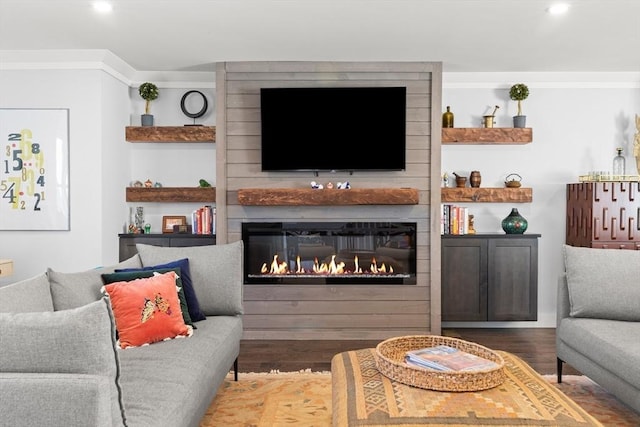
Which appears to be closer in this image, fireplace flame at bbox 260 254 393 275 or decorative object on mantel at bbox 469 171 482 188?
fireplace flame at bbox 260 254 393 275

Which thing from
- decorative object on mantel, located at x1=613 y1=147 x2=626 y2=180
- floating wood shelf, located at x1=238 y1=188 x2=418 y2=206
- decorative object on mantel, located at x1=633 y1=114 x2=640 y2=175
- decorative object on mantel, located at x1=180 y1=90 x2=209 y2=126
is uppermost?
decorative object on mantel, located at x1=180 y1=90 x2=209 y2=126

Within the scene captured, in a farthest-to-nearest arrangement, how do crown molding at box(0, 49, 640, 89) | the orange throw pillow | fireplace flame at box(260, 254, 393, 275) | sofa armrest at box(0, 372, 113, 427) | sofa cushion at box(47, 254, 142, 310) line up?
crown molding at box(0, 49, 640, 89)
fireplace flame at box(260, 254, 393, 275)
the orange throw pillow
sofa cushion at box(47, 254, 142, 310)
sofa armrest at box(0, 372, 113, 427)

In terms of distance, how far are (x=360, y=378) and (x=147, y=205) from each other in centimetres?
364

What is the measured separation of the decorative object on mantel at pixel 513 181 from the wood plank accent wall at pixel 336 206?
0.87m

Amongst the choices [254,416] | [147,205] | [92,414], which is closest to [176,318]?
[254,416]

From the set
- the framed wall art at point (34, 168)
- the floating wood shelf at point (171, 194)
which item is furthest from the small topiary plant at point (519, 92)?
the framed wall art at point (34, 168)

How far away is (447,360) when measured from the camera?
238 cm

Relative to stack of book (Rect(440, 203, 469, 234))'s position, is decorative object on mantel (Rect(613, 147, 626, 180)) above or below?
above

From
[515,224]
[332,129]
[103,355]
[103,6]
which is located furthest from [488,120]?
[103,355]

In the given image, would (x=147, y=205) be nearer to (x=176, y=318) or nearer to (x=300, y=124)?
(x=300, y=124)

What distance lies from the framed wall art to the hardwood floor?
6.60ft

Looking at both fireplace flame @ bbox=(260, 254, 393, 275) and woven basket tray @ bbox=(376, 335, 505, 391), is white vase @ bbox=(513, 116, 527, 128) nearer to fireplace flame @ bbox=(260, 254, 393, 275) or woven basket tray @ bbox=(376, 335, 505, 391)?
fireplace flame @ bbox=(260, 254, 393, 275)

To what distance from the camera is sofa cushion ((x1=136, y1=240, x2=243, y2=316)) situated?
340 centimetres

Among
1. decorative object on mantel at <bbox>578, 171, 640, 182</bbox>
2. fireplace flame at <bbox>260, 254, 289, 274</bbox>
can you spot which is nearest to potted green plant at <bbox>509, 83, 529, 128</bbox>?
decorative object on mantel at <bbox>578, 171, 640, 182</bbox>
